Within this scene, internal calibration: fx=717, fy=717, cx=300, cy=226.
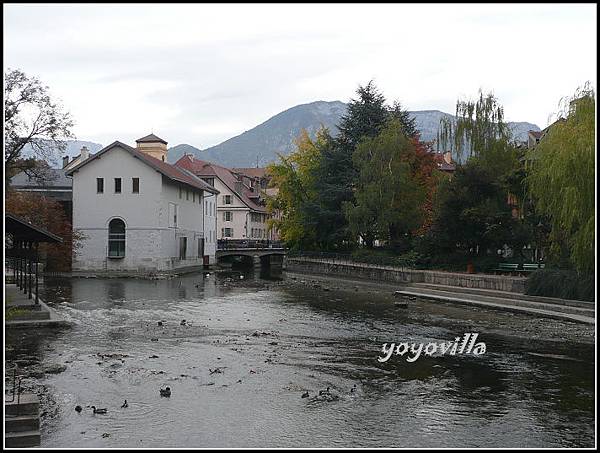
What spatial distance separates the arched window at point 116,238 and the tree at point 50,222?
93.8 inches

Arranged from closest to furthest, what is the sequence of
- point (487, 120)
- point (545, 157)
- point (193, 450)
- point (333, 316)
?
point (193, 450)
point (333, 316)
point (545, 157)
point (487, 120)

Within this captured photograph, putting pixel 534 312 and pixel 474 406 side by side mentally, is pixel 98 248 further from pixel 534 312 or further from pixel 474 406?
pixel 474 406

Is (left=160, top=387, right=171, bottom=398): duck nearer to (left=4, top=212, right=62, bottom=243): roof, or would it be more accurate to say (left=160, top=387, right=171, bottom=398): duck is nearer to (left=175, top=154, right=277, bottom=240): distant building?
(left=4, top=212, right=62, bottom=243): roof

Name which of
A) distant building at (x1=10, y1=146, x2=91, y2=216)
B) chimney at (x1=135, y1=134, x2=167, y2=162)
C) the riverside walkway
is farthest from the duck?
chimney at (x1=135, y1=134, x2=167, y2=162)

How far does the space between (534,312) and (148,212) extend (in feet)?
117

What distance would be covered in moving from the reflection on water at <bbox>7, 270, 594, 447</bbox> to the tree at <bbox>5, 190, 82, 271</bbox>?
2544 centimetres

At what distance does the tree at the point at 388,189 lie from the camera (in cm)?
5022

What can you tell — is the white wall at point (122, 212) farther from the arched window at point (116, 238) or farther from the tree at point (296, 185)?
the tree at point (296, 185)

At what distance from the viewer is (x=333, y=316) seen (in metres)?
27.6

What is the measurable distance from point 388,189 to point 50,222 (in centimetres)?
2476

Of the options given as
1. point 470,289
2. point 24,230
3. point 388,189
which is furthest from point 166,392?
point 388,189

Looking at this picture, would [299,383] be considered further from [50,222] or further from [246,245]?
[246,245]

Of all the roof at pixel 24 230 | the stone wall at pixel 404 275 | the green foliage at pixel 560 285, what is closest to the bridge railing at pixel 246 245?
the stone wall at pixel 404 275

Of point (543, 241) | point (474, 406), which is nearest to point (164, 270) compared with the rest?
point (543, 241)
